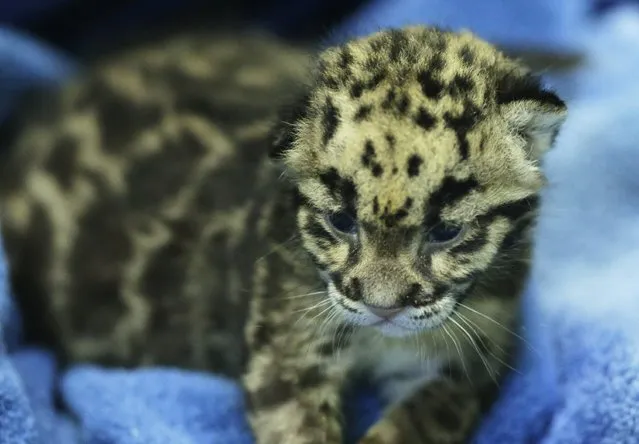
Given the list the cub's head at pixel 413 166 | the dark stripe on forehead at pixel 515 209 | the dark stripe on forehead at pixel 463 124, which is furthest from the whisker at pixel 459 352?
the dark stripe on forehead at pixel 463 124

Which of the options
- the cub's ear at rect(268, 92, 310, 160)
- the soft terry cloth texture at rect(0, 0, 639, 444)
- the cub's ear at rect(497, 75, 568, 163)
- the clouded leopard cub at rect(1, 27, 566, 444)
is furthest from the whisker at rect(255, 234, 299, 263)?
the cub's ear at rect(497, 75, 568, 163)

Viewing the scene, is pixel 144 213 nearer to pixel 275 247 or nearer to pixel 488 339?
pixel 275 247

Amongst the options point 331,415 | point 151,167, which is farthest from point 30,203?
point 331,415

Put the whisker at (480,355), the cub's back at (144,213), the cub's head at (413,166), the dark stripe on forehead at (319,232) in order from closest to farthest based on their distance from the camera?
the cub's head at (413,166)
the dark stripe on forehead at (319,232)
the whisker at (480,355)
the cub's back at (144,213)

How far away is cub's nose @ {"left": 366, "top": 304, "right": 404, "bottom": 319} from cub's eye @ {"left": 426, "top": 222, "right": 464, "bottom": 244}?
11 cm

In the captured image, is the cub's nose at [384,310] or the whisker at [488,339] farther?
the whisker at [488,339]

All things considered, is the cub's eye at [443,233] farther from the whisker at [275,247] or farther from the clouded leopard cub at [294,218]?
the whisker at [275,247]

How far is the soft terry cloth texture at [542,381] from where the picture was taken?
5.21 ft

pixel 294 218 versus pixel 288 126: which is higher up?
pixel 288 126

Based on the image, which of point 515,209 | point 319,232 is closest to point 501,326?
point 515,209

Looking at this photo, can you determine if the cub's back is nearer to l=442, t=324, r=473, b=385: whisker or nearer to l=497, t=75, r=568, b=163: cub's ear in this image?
l=442, t=324, r=473, b=385: whisker

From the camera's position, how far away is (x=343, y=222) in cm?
141

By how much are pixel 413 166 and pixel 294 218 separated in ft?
1.01

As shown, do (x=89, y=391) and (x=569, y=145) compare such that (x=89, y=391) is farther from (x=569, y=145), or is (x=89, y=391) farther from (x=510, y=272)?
(x=569, y=145)
